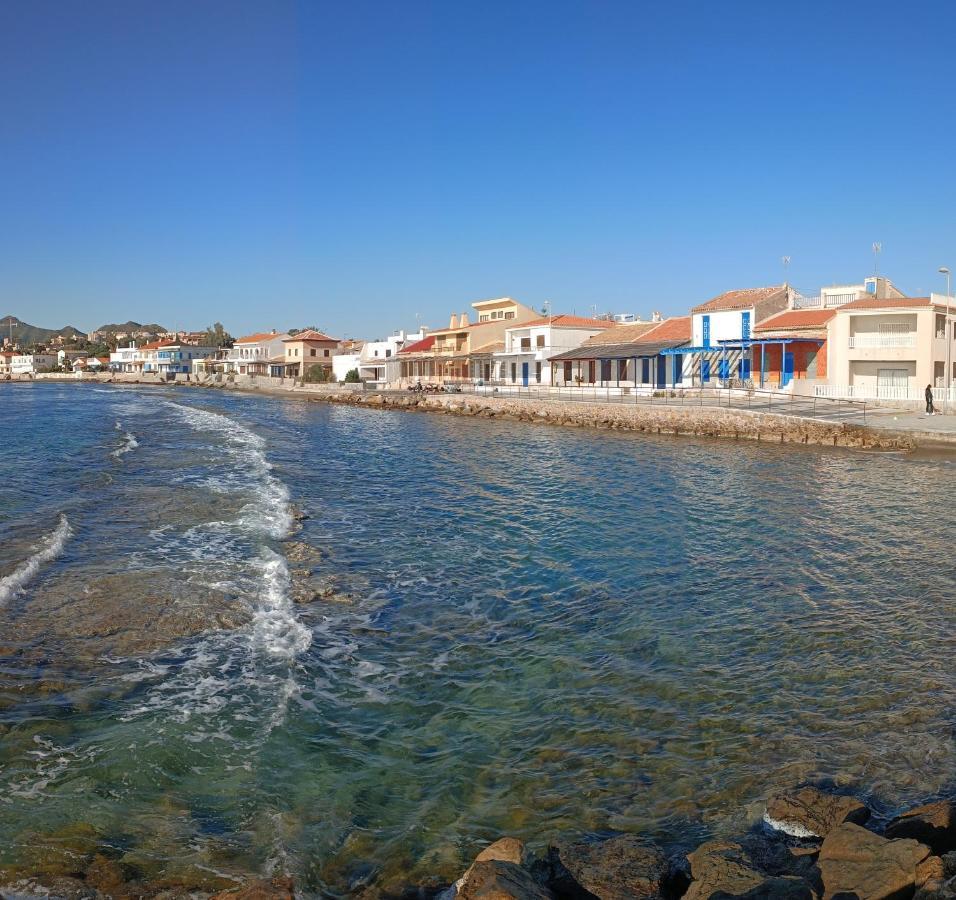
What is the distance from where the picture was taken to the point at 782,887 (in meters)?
4.51

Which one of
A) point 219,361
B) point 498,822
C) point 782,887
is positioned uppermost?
point 219,361

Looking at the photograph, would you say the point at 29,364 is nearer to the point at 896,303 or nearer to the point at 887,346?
the point at 887,346

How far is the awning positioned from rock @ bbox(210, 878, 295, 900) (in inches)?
1820

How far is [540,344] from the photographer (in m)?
66.0

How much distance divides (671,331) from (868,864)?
2070 inches

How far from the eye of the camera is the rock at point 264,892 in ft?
15.1

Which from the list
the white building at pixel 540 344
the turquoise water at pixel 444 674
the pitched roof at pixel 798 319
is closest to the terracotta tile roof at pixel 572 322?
the white building at pixel 540 344

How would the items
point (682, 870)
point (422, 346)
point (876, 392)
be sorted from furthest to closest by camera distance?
point (422, 346) < point (876, 392) < point (682, 870)

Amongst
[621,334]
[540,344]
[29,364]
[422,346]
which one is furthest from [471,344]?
[29,364]

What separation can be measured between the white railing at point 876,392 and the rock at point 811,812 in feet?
109

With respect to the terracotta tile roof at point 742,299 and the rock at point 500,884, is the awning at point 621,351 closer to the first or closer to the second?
the terracotta tile roof at point 742,299

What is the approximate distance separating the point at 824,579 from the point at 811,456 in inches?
666

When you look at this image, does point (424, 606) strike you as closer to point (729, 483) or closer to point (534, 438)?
point (729, 483)

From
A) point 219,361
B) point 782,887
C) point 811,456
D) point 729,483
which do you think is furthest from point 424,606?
point 219,361
